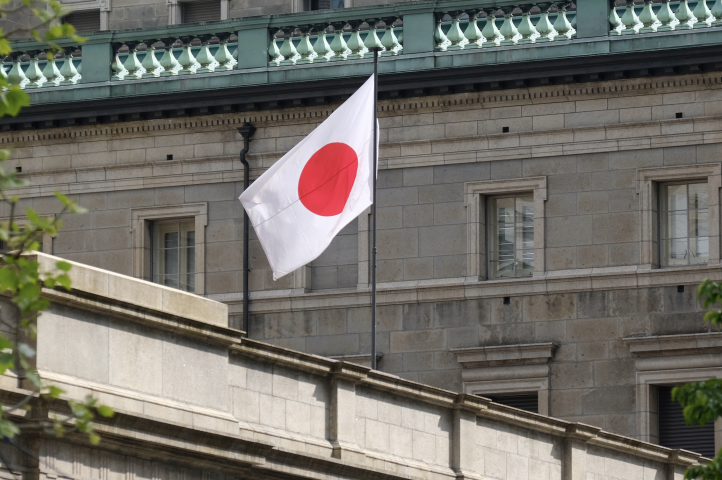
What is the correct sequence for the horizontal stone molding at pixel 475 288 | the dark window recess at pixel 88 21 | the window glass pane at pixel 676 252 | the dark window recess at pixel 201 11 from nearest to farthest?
the horizontal stone molding at pixel 475 288 → the window glass pane at pixel 676 252 → the dark window recess at pixel 201 11 → the dark window recess at pixel 88 21

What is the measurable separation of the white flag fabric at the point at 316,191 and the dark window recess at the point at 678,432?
850 centimetres

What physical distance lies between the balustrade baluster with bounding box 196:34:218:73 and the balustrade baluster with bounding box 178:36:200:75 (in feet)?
0.41

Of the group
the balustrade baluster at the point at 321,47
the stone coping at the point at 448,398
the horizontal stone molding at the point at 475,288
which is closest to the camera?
the stone coping at the point at 448,398

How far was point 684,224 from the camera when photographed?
40.7 metres

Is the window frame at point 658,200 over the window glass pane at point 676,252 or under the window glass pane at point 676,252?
over

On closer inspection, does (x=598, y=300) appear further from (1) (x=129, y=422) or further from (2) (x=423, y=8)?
(1) (x=129, y=422)

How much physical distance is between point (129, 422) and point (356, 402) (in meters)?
5.26

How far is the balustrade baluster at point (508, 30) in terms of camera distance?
4222cm

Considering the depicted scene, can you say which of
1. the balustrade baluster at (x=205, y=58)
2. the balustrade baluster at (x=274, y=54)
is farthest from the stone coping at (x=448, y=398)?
the balustrade baluster at (x=205, y=58)

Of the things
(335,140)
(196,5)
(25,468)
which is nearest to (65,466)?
(25,468)

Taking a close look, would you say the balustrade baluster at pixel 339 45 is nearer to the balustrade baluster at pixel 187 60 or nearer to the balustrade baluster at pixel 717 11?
the balustrade baluster at pixel 187 60

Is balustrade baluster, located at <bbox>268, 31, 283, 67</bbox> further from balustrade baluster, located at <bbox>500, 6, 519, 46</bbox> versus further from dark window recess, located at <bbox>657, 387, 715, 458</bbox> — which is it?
dark window recess, located at <bbox>657, 387, 715, 458</bbox>

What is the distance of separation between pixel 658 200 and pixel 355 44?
6.90 meters

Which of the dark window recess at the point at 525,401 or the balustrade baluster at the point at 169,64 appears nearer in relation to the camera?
the dark window recess at the point at 525,401
